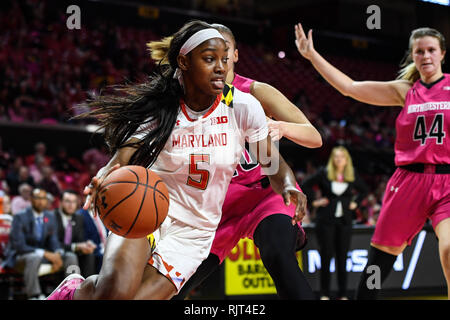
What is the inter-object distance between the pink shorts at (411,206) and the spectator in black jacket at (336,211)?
3.36m

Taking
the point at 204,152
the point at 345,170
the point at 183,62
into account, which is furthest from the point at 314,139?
the point at 345,170

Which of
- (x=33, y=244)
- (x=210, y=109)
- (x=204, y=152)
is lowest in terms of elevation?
(x=33, y=244)

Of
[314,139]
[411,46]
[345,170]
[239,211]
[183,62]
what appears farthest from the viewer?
[345,170]

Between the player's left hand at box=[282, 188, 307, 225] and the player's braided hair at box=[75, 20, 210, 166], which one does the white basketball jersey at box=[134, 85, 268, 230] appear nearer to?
the player's braided hair at box=[75, 20, 210, 166]

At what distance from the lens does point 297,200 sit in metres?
3.09

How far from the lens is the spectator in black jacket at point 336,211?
24.5 ft

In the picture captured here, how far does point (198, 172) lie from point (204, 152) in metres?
0.11

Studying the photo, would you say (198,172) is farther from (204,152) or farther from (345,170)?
(345,170)

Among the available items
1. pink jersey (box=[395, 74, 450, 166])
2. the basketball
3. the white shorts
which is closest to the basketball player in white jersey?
the white shorts

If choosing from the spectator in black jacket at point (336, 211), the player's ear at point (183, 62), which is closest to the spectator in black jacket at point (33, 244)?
the spectator in black jacket at point (336, 211)

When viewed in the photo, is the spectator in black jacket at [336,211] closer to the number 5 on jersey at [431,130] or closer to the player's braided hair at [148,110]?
the number 5 on jersey at [431,130]

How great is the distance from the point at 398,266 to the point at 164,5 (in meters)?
9.36

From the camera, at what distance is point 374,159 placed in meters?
14.0

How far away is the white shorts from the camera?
3133 millimetres
